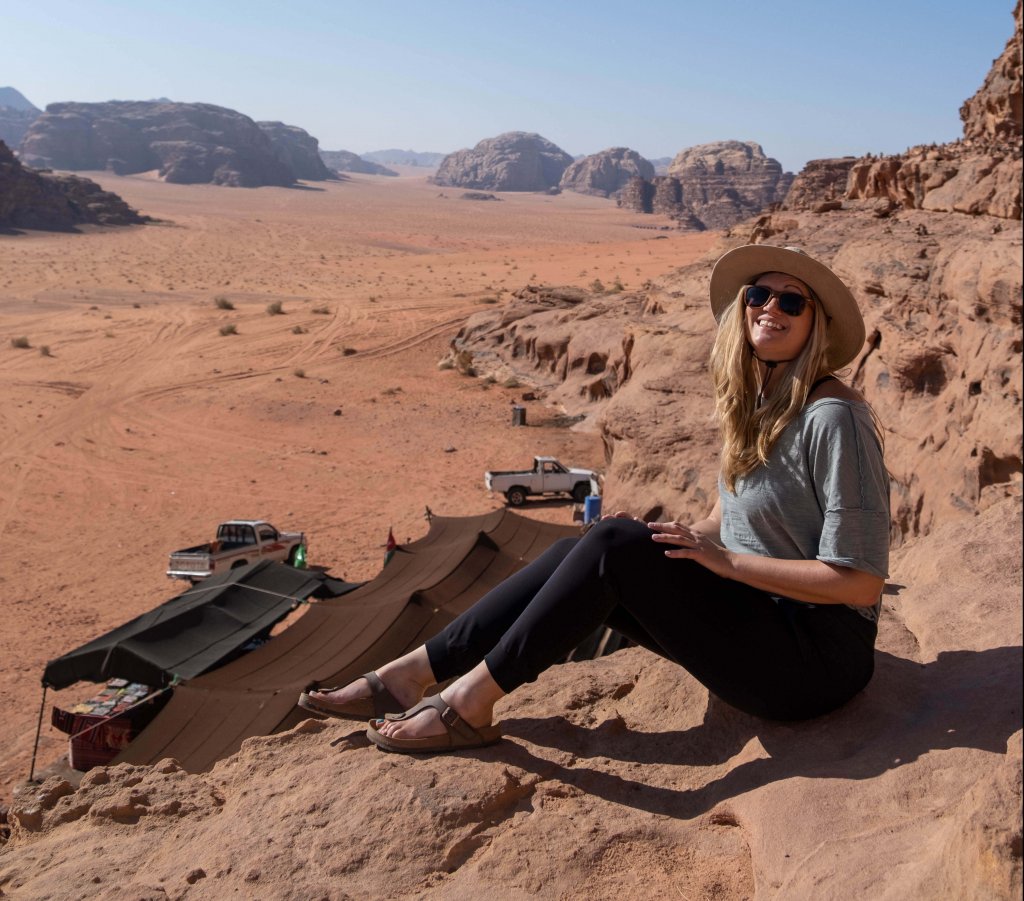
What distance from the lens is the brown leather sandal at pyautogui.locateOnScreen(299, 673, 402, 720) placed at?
126 inches

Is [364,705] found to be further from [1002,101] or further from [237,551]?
[1002,101]

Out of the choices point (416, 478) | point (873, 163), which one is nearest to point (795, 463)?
point (873, 163)

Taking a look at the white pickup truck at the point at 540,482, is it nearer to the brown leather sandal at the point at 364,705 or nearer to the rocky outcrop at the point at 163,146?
the brown leather sandal at the point at 364,705

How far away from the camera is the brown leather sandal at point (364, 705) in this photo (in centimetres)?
319

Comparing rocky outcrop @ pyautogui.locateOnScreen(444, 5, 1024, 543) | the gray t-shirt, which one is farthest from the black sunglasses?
rocky outcrop @ pyautogui.locateOnScreen(444, 5, 1024, 543)

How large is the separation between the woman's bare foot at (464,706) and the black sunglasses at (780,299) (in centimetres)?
144

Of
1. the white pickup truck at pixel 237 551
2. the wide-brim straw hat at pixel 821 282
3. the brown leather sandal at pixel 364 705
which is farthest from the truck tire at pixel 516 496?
the wide-brim straw hat at pixel 821 282

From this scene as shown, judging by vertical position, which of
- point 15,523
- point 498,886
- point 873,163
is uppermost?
point 873,163

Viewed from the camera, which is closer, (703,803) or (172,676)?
(703,803)

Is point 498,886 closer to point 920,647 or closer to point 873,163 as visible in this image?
point 920,647

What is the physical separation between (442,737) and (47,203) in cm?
6218

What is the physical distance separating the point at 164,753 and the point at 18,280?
36857 millimetres

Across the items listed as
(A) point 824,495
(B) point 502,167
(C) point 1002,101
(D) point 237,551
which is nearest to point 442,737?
(A) point 824,495

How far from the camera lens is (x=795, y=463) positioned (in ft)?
8.95
